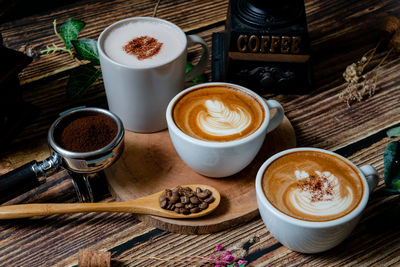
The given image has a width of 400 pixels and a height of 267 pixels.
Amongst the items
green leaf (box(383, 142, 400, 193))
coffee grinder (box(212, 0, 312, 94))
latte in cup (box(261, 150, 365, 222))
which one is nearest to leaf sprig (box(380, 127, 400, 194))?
green leaf (box(383, 142, 400, 193))

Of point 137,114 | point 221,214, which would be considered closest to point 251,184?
point 221,214

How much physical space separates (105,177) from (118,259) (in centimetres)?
21

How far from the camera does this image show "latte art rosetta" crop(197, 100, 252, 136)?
41.3 inches

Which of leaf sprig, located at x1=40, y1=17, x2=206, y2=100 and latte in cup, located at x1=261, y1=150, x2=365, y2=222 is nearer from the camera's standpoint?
latte in cup, located at x1=261, y1=150, x2=365, y2=222

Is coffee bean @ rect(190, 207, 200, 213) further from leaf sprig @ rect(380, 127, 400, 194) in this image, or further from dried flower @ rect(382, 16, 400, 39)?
dried flower @ rect(382, 16, 400, 39)

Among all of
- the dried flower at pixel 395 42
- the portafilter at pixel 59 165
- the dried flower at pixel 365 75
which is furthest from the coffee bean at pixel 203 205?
the dried flower at pixel 395 42

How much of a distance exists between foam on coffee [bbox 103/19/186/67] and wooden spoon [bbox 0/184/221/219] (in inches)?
12.8

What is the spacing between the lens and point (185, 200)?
3.28ft

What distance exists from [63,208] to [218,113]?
0.41 m

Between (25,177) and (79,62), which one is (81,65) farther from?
(25,177)

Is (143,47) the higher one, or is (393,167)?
(143,47)

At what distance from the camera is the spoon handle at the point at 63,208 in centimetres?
98

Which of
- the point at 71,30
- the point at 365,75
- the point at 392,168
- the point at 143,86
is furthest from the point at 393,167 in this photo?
the point at 71,30

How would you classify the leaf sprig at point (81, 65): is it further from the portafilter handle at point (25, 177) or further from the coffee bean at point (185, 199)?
the coffee bean at point (185, 199)
